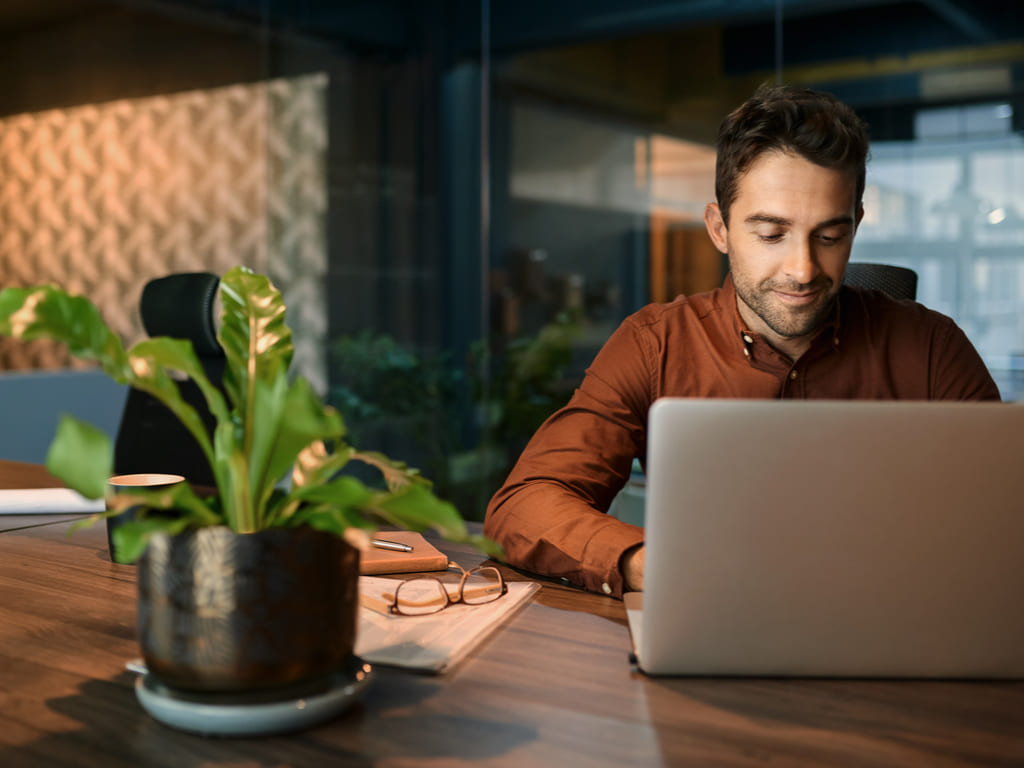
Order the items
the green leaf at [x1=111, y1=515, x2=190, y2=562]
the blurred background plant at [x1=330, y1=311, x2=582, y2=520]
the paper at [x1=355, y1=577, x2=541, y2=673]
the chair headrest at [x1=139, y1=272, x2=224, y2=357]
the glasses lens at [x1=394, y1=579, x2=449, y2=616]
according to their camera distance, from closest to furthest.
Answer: the green leaf at [x1=111, y1=515, x2=190, y2=562] → the paper at [x1=355, y1=577, x2=541, y2=673] → the glasses lens at [x1=394, y1=579, x2=449, y2=616] → the chair headrest at [x1=139, y1=272, x2=224, y2=357] → the blurred background plant at [x1=330, y1=311, x2=582, y2=520]

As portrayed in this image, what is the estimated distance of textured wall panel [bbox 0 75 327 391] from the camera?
461 centimetres

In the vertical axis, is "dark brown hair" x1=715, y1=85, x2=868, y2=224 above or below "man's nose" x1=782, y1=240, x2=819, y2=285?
above

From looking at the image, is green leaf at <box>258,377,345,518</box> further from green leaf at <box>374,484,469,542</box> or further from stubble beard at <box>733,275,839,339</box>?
stubble beard at <box>733,275,839,339</box>

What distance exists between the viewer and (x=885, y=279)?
189cm

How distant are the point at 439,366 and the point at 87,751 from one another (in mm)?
3695

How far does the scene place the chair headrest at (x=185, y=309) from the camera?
2.18 meters

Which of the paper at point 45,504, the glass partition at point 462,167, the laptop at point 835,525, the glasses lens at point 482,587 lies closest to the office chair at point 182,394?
the paper at point 45,504

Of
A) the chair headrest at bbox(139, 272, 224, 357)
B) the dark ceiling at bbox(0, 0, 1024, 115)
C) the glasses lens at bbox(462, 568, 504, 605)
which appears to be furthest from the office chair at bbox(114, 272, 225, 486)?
the dark ceiling at bbox(0, 0, 1024, 115)

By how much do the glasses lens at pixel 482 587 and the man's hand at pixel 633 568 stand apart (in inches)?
6.1

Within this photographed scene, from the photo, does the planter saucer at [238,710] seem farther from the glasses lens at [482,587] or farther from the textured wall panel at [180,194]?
the textured wall panel at [180,194]

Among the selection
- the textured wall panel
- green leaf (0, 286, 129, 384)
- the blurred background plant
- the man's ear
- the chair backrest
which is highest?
the textured wall panel

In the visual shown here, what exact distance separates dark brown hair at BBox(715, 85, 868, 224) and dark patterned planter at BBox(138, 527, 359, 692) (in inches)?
42.8

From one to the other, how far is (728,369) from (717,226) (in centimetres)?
27

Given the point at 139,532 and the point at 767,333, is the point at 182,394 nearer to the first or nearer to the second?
the point at 767,333
